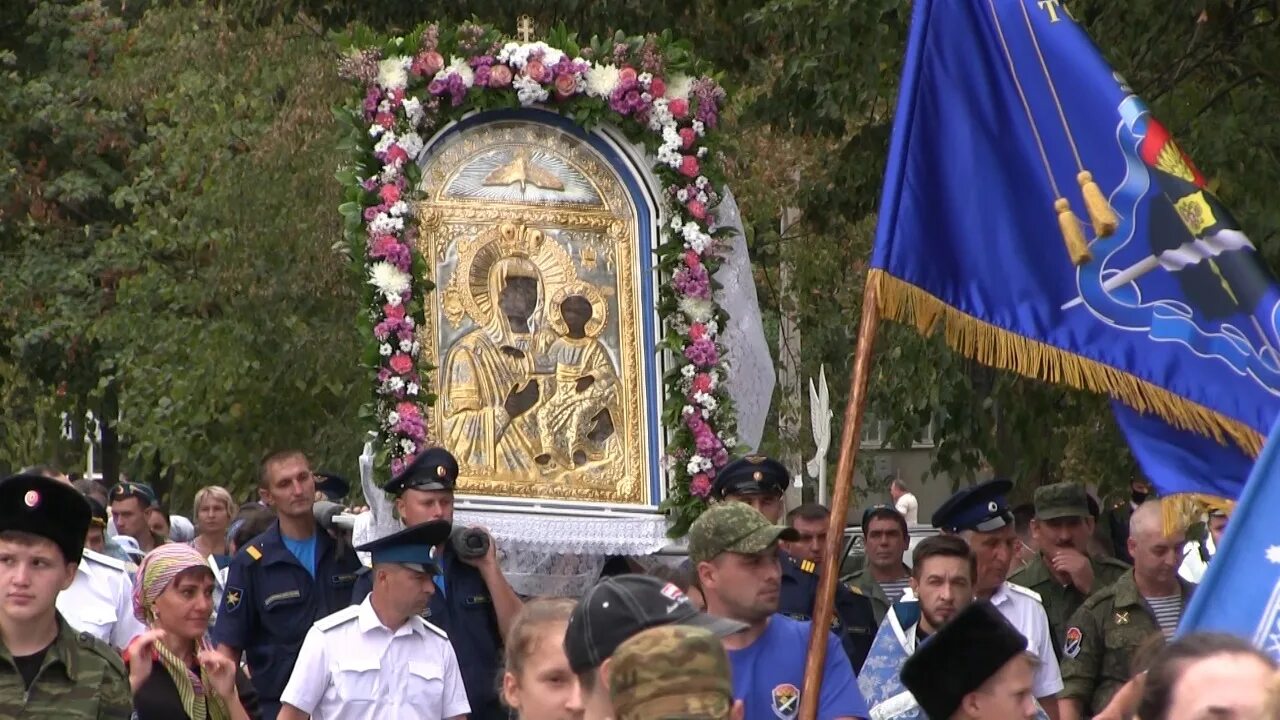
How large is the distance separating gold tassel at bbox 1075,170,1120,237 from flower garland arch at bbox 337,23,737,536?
3.83 metres

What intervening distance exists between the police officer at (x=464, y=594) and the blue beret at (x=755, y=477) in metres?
1.19

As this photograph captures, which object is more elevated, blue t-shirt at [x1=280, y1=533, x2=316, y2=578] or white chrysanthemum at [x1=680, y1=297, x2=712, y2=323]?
white chrysanthemum at [x1=680, y1=297, x2=712, y2=323]

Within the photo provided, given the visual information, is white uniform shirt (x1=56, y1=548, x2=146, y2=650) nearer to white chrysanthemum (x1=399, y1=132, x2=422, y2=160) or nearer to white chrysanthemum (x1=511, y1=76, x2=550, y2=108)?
white chrysanthemum (x1=399, y1=132, x2=422, y2=160)

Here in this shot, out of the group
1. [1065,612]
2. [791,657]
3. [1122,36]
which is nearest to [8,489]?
[791,657]

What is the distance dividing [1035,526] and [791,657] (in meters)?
4.40

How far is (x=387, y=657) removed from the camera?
866cm

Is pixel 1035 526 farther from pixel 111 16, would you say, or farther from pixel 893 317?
pixel 111 16

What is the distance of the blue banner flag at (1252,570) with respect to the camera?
5.32 m

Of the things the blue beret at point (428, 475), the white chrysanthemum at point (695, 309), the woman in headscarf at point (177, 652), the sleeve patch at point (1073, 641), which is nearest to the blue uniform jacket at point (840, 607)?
the sleeve patch at point (1073, 641)

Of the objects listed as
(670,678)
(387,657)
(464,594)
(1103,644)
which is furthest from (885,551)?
(670,678)

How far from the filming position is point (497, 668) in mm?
9875

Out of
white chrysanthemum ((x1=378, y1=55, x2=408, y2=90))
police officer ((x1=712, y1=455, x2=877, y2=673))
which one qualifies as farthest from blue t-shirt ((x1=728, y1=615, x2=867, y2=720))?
white chrysanthemum ((x1=378, y1=55, x2=408, y2=90))

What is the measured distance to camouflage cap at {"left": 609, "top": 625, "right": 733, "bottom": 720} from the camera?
13.1 feet

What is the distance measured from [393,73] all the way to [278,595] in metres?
2.59
